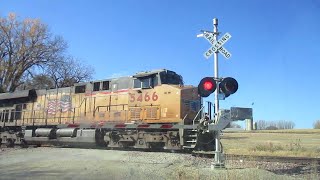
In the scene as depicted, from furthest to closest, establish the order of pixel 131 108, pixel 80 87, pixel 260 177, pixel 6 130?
pixel 6 130
pixel 80 87
pixel 131 108
pixel 260 177

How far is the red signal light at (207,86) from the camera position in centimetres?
1152

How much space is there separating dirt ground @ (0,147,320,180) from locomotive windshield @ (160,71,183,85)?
3897 mm

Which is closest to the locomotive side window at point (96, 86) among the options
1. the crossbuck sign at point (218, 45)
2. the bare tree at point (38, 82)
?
the crossbuck sign at point (218, 45)

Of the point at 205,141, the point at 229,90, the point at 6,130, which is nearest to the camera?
the point at 229,90

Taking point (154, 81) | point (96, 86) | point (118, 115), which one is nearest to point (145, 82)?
point (154, 81)

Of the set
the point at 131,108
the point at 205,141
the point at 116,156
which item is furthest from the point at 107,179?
the point at 131,108

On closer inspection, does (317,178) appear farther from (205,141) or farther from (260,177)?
(205,141)

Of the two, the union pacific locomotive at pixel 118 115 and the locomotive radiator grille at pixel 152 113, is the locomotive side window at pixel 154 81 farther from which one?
the locomotive radiator grille at pixel 152 113

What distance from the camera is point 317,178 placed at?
10312mm

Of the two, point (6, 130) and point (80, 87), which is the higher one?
point (80, 87)

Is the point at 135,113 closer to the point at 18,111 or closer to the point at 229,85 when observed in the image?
the point at 229,85

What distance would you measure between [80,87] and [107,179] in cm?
1205

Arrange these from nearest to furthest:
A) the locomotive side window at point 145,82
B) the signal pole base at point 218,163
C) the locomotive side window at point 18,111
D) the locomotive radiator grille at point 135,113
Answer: the signal pole base at point 218,163 < the locomotive side window at point 145,82 < the locomotive radiator grille at point 135,113 < the locomotive side window at point 18,111

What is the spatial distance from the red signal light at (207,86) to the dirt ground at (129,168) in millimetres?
2305
